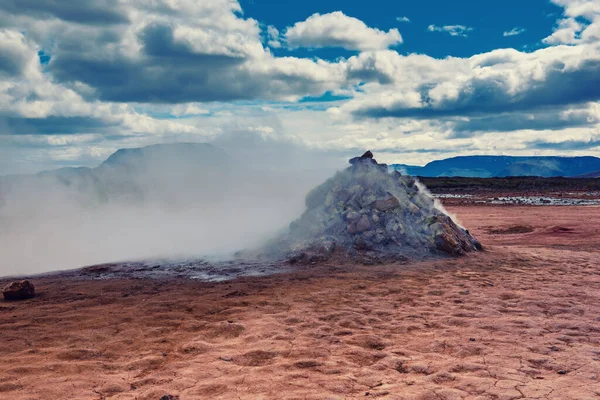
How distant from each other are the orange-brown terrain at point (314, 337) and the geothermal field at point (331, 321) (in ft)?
0.08

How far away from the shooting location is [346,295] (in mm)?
7797

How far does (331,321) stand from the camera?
253 inches

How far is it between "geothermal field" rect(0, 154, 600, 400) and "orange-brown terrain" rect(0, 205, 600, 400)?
0.08ft

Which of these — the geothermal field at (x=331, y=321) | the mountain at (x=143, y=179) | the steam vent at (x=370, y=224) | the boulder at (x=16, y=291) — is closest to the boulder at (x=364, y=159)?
the steam vent at (x=370, y=224)

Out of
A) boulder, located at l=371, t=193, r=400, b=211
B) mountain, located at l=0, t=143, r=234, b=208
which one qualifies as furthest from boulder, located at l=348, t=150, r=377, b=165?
mountain, located at l=0, t=143, r=234, b=208

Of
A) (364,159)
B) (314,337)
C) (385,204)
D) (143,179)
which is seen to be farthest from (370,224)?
(143,179)

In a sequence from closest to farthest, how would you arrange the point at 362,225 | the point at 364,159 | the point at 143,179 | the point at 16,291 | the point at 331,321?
the point at 331,321, the point at 16,291, the point at 362,225, the point at 364,159, the point at 143,179

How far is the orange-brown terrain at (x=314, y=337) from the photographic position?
4.41 meters

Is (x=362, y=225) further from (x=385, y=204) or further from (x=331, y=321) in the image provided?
(x=331, y=321)

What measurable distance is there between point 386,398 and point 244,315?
3131mm

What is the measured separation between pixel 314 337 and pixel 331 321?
0.71m

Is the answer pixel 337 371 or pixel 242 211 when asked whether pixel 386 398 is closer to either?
pixel 337 371

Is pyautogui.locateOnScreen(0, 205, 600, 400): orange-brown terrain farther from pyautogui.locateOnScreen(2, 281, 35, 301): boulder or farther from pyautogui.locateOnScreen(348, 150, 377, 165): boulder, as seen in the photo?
pyautogui.locateOnScreen(348, 150, 377, 165): boulder

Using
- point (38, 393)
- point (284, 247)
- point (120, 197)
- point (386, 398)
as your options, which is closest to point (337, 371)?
point (386, 398)
